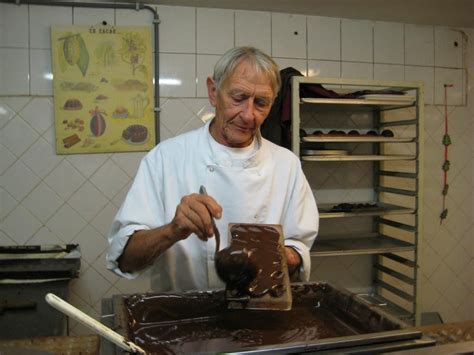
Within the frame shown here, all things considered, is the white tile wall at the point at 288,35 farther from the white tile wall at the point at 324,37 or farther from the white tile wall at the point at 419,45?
the white tile wall at the point at 419,45

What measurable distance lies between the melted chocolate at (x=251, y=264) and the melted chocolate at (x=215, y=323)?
8 centimetres

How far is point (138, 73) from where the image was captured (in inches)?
94.3

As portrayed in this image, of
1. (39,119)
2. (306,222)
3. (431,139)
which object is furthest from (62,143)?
(431,139)

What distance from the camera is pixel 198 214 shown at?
1.02 m

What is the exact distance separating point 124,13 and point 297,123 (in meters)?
1.14

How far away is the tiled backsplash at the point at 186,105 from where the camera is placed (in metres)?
2.29

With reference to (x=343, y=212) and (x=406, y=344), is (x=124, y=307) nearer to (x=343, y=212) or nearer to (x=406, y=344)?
(x=406, y=344)

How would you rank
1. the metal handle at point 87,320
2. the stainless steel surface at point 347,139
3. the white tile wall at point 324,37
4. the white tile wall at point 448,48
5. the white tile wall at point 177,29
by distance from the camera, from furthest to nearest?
the white tile wall at point 448,48
the white tile wall at point 324,37
the white tile wall at point 177,29
the stainless steel surface at point 347,139
the metal handle at point 87,320

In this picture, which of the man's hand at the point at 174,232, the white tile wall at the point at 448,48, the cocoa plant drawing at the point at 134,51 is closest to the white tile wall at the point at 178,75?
the cocoa plant drawing at the point at 134,51

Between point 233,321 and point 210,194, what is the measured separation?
0.44 m

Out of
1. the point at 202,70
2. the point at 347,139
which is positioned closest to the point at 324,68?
the point at 347,139

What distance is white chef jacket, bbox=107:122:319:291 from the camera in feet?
4.42

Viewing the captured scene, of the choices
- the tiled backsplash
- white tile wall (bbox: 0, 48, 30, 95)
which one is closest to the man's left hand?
the tiled backsplash

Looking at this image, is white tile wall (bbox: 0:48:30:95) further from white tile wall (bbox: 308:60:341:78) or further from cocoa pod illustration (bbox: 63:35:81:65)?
white tile wall (bbox: 308:60:341:78)
